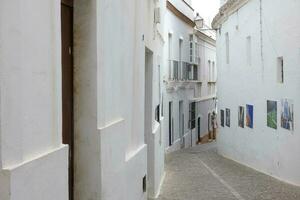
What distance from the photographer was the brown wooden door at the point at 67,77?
5.48m

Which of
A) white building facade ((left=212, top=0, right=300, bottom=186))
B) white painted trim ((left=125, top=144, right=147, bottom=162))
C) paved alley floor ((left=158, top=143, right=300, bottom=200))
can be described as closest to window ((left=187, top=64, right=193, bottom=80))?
white building facade ((left=212, top=0, right=300, bottom=186))

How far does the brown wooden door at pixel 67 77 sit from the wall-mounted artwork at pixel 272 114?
11.5 m

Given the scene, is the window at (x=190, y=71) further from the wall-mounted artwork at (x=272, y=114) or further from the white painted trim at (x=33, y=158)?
the white painted trim at (x=33, y=158)

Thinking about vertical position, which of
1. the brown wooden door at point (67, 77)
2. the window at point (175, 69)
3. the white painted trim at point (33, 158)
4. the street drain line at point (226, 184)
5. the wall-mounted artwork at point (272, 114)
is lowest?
the street drain line at point (226, 184)

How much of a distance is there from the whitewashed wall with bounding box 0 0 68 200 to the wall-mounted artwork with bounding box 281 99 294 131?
1096cm

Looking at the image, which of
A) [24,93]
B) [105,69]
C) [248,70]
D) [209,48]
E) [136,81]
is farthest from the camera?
[209,48]

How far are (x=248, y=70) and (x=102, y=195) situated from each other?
49.7 ft

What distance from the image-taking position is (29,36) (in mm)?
3756

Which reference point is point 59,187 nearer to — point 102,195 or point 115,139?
point 102,195

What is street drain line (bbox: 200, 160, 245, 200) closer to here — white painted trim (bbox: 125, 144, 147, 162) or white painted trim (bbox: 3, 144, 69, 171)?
white painted trim (bbox: 125, 144, 147, 162)

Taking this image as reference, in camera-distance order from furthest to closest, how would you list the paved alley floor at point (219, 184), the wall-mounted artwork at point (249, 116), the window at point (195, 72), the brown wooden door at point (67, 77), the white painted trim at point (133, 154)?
the window at point (195, 72), the wall-mounted artwork at point (249, 116), the paved alley floor at point (219, 184), the white painted trim at point (133, 154), the brown wooden door at point (67, 77)

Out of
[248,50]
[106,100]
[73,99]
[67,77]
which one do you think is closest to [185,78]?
[248,50]

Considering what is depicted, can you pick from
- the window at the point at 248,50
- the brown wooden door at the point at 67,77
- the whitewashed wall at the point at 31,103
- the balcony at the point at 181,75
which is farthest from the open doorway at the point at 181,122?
the whitewashed wall at the point at 31,103

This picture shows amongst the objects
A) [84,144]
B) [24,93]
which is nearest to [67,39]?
[84,144]
